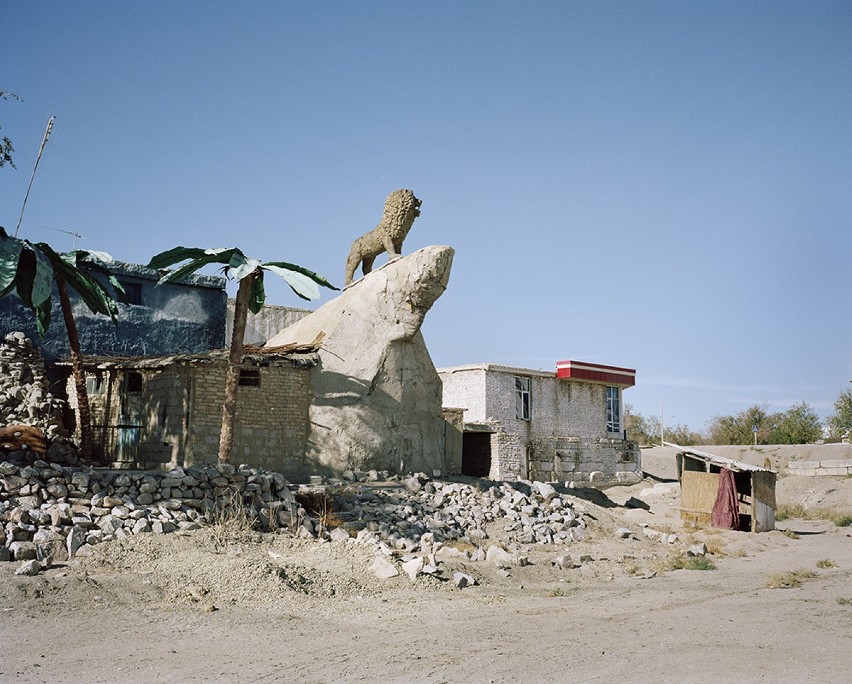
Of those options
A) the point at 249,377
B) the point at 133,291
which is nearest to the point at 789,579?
the point at 249,377

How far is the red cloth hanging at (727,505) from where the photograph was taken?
63.1ft

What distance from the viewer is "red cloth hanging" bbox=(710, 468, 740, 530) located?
757 inches

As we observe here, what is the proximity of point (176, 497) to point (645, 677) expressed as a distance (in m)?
8.14

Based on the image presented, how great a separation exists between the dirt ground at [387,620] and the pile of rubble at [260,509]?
56cm

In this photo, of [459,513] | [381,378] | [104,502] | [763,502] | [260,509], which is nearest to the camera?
[104,502]

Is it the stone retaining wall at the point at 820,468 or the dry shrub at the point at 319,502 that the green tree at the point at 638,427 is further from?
the dry shrub at the point at 319,502

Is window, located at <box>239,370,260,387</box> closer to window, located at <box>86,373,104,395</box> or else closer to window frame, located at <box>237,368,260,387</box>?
window frame, located at <box>237,368,260,387</box>

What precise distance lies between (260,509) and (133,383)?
729cm

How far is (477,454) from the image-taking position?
28.7 m

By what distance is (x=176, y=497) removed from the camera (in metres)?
12.5

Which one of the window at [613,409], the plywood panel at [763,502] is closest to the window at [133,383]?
the plywood panel at [763,502]

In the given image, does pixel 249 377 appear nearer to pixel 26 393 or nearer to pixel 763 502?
pixel 26 393

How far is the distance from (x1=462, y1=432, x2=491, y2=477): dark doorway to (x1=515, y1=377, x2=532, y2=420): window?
1591mm

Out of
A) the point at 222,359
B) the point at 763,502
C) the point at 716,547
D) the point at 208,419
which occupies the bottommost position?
the point at 716,547
